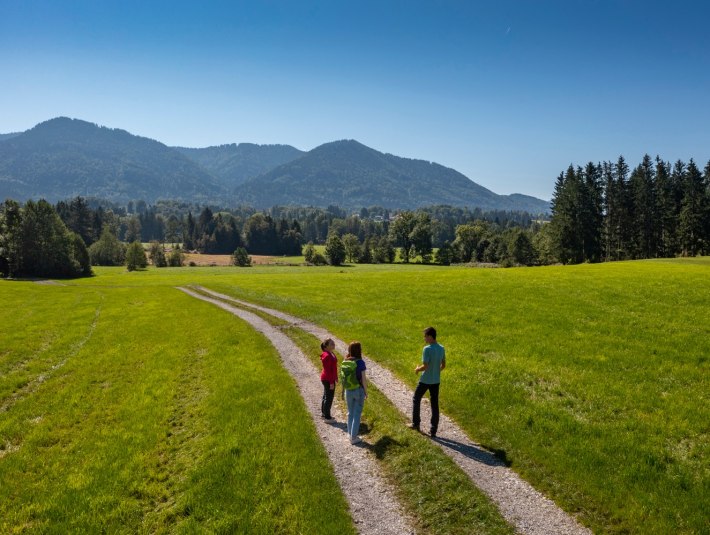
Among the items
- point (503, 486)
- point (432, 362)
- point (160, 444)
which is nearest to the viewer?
point (503, 486)

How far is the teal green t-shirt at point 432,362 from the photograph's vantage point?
14.5m

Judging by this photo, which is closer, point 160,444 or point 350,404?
point 160,444

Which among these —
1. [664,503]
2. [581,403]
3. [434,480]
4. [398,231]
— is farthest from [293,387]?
[398,231]

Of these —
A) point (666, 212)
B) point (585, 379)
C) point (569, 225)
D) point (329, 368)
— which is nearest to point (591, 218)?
point (569, 225)

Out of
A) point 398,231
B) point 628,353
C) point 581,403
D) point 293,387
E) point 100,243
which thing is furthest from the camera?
point 398,231

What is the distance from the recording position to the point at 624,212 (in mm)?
111625

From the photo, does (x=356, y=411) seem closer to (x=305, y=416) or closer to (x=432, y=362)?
(x=305, y=416)

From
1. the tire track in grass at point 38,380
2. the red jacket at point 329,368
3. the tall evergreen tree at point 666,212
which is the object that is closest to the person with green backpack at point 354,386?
the red jacket at point 329,368

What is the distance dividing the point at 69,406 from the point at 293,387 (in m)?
9.06

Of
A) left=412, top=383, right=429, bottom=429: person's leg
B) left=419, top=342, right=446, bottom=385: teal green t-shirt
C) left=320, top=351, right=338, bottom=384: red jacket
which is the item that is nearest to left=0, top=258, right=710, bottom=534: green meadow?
left=412, top=383, right=429, bottom=429: person's leg

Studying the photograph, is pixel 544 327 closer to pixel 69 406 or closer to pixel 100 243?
pixel 69 406

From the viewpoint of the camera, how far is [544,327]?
2705cm

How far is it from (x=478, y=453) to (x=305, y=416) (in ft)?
20.5

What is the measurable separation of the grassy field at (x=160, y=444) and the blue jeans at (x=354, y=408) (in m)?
1.26
